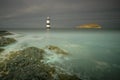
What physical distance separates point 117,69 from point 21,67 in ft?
30.1

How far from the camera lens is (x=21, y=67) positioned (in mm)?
9547

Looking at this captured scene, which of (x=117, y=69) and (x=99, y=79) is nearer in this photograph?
(x=99, y=79)

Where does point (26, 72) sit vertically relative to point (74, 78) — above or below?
above

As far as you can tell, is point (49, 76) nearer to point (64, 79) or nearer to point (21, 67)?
point (64, 79)

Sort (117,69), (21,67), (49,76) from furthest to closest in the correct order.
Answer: (117,69)
(21,67)
(49,76)

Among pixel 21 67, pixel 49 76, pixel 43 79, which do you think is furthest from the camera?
pixel 21 67

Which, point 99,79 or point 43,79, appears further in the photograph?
point 99,79

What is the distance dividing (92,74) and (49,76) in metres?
3.90

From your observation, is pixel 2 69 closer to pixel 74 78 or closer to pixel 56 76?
pixel 56 76

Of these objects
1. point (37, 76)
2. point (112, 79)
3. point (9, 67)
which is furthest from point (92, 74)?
point (9, 67)

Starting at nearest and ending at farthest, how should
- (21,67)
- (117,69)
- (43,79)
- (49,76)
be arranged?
1. (43,79)
2. (49,76)
3. (21,67)
4. (117,69)

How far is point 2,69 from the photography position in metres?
9.62

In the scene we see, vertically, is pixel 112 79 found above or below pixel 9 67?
below

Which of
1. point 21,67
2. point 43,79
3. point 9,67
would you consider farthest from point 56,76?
point 9,67
